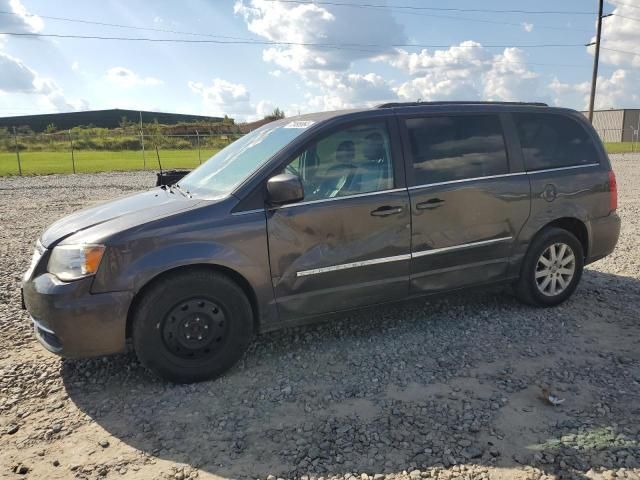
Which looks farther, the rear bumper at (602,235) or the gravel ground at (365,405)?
the rear bumper at (602,235)

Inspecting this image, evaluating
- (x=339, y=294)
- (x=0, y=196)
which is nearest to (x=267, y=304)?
(x=339, y=294)

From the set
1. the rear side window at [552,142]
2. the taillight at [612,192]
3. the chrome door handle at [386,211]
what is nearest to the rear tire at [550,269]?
the taillight at [612,192]

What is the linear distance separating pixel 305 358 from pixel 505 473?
1.72 metres

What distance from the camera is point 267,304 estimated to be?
3.63 m

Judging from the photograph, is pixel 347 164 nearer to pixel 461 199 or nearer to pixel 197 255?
pixel 461 199

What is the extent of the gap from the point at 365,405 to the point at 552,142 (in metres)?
3.12

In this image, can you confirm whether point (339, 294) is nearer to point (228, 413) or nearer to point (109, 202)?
point (228, 413)

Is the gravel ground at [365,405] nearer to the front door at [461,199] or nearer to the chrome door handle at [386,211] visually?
the front door at [461,199]

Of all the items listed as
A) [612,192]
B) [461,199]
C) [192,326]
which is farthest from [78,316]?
[612,192]

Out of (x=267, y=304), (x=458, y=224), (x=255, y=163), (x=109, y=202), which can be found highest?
(x=255, y=163)

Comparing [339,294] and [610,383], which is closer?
[610,383]

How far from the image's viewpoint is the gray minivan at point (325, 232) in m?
3.29

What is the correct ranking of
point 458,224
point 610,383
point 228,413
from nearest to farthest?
1. point 228,413
2. point 610,383
3. point 458,224

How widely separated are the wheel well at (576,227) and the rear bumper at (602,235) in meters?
0.05
